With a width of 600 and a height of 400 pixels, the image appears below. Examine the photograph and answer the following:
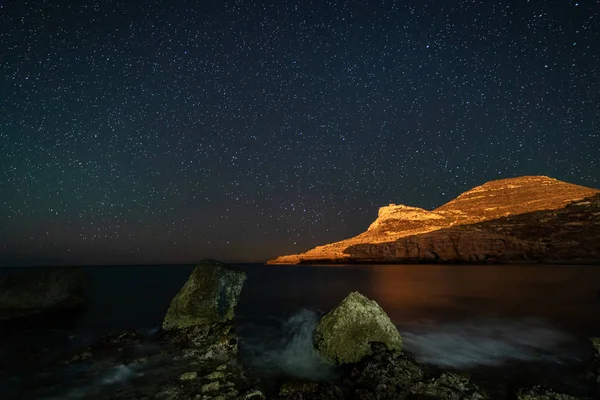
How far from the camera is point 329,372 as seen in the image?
1115 centimetres

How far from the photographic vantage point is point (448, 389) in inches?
345

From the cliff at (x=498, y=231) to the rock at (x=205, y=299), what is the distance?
4419 inches

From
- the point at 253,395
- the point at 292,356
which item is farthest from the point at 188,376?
the point at 292,356

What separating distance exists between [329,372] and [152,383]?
246 inches

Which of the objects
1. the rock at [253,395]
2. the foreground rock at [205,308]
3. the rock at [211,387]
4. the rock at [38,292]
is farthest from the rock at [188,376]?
the rock at [38,292]

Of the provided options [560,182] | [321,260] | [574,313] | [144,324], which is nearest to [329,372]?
[144,324]

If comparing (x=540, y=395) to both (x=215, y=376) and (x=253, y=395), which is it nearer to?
(x=253, y=395)

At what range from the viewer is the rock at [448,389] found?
8.54m

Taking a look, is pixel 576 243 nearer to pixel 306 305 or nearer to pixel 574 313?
pixel 574 313

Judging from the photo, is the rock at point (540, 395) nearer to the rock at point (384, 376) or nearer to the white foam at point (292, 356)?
the rock at point (384, 376)

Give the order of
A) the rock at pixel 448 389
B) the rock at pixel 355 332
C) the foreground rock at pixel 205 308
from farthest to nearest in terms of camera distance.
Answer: the foreground rock at pixel 205 308 < the rock at pixel 355 332 < the rock at pixel 448 389

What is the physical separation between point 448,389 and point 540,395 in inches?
94.5

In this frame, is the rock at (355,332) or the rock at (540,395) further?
the rock at (355,332)

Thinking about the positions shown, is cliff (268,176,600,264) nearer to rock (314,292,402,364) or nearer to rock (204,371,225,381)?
rock (314,292,402,364)
